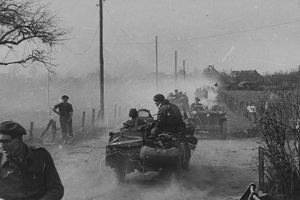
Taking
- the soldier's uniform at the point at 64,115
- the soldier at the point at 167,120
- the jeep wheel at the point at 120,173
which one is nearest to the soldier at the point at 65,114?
the soldier's uniform at the point at 64,115

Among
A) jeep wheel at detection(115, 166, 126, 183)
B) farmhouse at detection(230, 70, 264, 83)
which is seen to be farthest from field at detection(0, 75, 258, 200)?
farmhouse at detection(230, 70, 264, 83)

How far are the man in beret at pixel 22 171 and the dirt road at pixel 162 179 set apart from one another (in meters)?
4.65

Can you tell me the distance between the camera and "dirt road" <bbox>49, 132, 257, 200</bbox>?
8.42 metres

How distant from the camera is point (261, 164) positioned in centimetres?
773

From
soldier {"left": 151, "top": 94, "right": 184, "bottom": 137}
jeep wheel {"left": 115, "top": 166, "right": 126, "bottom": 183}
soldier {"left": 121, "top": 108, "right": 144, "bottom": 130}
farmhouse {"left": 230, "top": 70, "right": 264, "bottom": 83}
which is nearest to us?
jeep wheel {"left": 115, "top": 166, "right": 126, "bottom": 183}

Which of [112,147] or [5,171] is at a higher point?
[5,171]

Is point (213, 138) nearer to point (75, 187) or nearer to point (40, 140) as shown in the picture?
point (40, 140)

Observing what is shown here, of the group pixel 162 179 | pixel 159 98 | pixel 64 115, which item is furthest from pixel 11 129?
pixel 64 115

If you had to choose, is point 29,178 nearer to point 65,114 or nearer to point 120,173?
point 120,173

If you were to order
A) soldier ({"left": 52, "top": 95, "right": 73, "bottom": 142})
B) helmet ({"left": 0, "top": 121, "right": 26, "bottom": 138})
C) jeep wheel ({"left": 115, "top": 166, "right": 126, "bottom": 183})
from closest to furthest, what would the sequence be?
helmet ({"left": 0, "top": 121, "right": 26, "bottom": 138})
jeep wheel ({"left": 115, "top": 166, "right": 126, "bottom": 183})
soldier ({"left": 52, "top": 95, "right": 73, "bottom": 142})

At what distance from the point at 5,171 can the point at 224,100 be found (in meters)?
40.9

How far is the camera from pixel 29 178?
11.4 ft

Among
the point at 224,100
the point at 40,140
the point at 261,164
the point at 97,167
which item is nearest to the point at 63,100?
the point at 40,140

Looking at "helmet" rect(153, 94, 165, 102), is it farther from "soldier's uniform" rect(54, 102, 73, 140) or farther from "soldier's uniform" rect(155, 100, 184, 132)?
"soldier's uniform" rect(54, 102, 73, 140)
